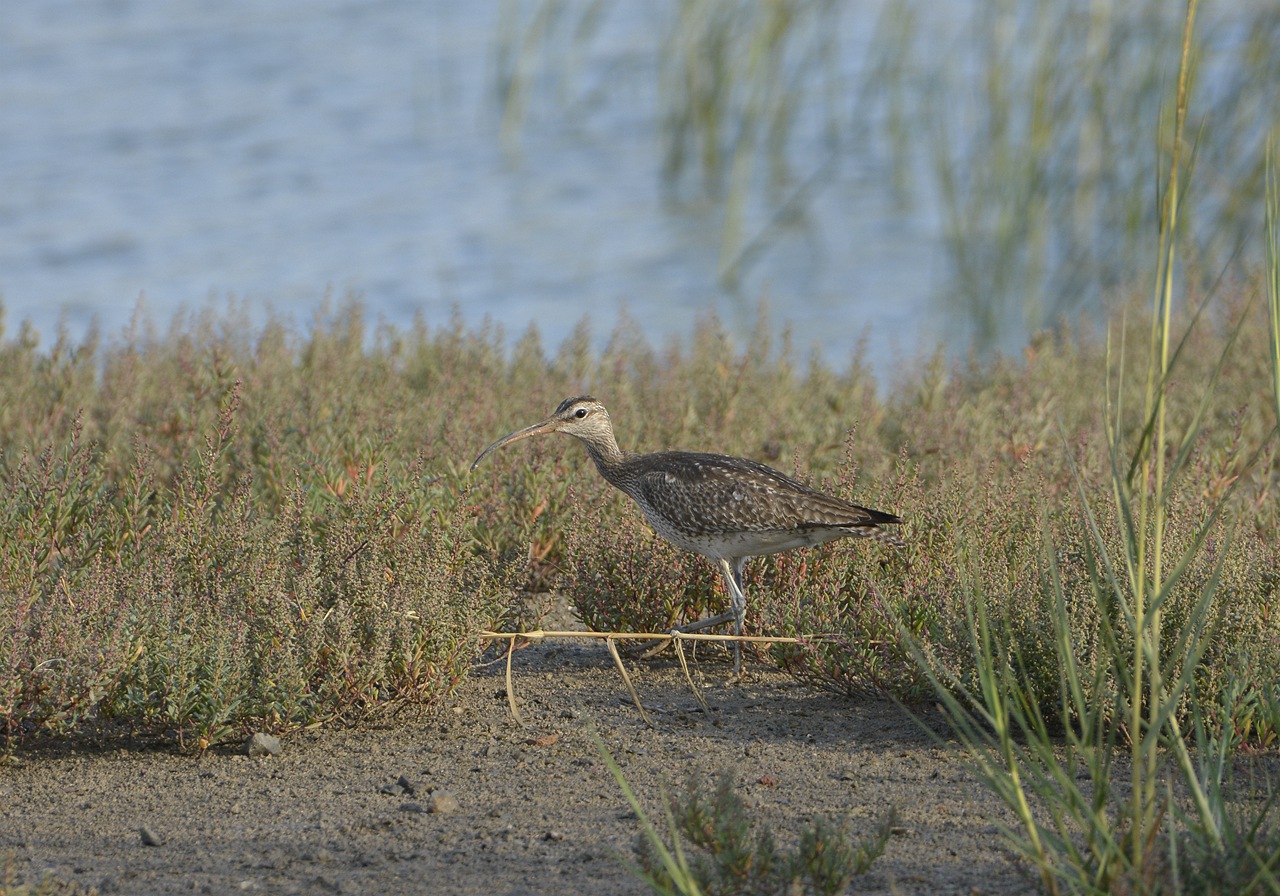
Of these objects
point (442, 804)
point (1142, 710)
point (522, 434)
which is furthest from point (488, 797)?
point (522, 434)

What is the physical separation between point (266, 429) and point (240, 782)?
2.39m

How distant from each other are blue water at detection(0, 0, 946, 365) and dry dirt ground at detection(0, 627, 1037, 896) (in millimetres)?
4842

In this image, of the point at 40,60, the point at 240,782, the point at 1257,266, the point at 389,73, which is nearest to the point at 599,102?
the point at 389,73

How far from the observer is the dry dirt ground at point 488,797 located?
4.19 meters

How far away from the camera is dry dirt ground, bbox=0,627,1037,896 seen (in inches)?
165

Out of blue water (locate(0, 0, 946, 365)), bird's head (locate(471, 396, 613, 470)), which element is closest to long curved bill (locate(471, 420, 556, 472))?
bird's head (locate(471, 396, 613, 470))

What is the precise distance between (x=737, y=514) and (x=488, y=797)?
5.14 feet

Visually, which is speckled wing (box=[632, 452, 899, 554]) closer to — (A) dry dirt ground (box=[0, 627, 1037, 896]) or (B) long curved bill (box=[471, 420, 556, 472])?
(A) dry dirt ground (box=[0, 627, 1037, 896])

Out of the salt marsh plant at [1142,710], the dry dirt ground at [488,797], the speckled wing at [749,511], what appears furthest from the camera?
the speckled wing at [749,511]

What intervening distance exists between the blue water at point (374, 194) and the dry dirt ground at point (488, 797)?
4.84m

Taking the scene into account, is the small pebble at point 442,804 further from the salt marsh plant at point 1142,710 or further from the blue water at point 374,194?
the blue water at point 374,194

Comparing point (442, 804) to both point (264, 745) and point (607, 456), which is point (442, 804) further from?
point (607, 456)

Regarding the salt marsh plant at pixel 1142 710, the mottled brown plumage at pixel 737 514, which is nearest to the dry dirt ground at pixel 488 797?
the salt marsh plant at pixel 1142 710

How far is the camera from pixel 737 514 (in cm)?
578
